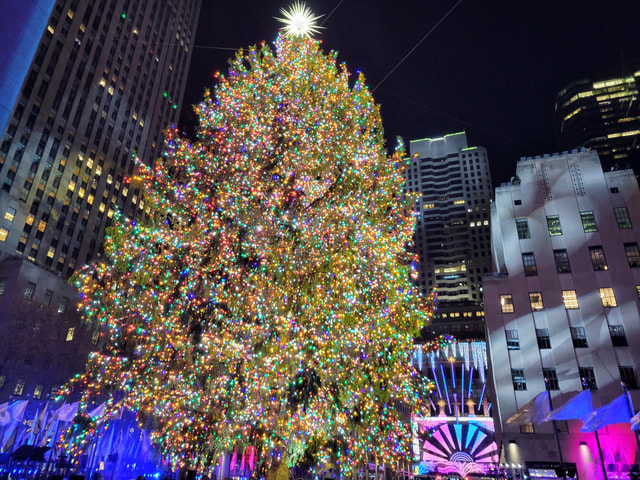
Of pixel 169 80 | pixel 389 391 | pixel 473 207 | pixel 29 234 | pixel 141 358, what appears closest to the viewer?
pixel 141 358

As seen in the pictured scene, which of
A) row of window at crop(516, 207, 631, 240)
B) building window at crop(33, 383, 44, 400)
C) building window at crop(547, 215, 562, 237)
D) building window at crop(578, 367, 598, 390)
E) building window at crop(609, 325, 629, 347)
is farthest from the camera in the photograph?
building window at crop(33, 383, 44, 400)

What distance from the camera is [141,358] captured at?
10.5 metres

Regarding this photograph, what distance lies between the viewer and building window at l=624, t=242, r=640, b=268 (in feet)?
102

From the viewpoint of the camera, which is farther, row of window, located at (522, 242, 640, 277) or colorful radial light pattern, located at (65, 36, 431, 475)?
row of window, located at (522, 242, 640, 277)

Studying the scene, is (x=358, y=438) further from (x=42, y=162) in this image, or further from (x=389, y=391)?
(x=42, y=162)

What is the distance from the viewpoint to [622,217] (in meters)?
32.8

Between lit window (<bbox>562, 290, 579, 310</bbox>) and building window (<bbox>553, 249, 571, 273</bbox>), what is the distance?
186 centimetres

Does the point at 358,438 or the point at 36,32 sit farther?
the point at 358,438

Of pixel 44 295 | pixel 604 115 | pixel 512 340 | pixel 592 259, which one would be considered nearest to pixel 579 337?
pixel 512 340

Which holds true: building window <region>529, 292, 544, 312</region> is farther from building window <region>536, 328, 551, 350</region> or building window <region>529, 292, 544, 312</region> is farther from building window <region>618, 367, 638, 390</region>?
building window <region>618, 367, 638, 390</region>

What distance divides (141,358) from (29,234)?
213ft

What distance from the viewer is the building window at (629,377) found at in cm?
2762

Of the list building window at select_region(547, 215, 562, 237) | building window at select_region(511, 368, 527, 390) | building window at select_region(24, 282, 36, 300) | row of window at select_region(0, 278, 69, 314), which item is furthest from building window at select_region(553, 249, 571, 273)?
building window at select_region(24, 282, 36, 300)

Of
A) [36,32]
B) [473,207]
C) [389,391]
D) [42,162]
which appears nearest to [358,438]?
[389,391]
